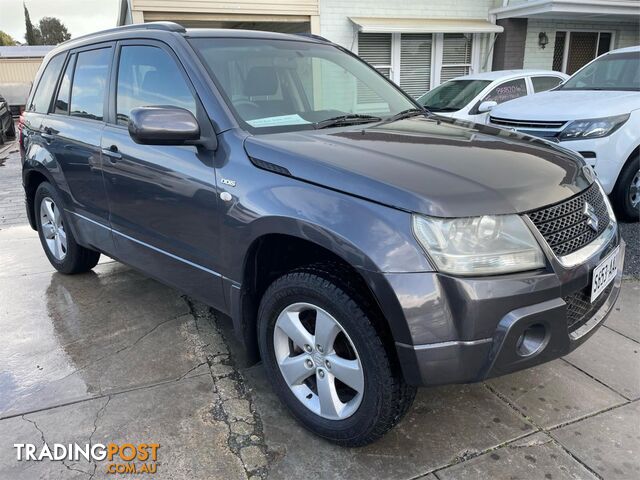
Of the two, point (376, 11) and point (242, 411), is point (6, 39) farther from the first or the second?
point (242, 411)

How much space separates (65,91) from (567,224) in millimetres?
3692

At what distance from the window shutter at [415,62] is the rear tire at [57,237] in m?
9.63

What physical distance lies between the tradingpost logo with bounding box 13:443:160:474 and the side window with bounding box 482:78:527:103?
721cm

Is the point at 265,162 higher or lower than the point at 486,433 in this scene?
higher

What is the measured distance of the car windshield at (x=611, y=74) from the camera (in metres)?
5.85

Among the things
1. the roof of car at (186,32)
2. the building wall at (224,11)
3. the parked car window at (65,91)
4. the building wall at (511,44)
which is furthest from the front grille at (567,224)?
the building wall at (511,44)

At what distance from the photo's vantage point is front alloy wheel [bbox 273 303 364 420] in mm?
2178

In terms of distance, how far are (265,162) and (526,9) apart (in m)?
11.8

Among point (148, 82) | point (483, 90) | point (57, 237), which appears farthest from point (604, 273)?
point (483, 90)

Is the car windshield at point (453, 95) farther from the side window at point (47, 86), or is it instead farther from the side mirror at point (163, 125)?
the side mirror at point (163, 125)

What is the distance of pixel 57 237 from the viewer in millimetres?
4484

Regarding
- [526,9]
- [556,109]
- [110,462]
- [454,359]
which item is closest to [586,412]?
[454,359]

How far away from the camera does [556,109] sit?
5324 mm

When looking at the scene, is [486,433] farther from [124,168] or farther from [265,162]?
[124,168]
